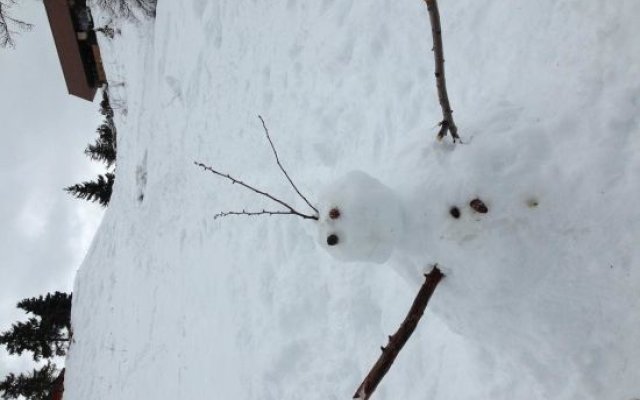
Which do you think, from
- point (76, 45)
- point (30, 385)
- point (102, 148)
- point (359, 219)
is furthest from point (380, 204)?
point (30, 385)

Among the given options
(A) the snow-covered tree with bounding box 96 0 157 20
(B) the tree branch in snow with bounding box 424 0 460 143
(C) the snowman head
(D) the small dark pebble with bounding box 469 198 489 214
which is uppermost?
(A) the snow-covered tree with bounding box 96 0 157 20

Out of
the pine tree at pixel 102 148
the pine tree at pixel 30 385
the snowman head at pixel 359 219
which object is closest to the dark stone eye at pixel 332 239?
the snowman head at pixel 359 219

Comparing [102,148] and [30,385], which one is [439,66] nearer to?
[102,148]

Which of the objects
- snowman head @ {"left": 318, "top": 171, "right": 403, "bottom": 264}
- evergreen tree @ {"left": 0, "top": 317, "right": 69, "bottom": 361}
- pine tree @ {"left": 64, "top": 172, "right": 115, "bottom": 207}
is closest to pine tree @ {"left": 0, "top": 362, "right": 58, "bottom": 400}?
evergreen tree @ {"left": 0, "top": 317, "right": 69, "bottom": 361}

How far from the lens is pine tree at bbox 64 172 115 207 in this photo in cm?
1318

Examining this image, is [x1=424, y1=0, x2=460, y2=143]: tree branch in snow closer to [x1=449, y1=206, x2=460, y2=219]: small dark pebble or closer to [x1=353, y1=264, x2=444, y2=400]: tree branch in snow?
[x1=449, y1=206, x2=460, y2=219]: small dark pebble

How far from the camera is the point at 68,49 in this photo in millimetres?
10844

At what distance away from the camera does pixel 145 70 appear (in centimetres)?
809

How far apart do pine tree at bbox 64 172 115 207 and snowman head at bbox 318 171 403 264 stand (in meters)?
12.6

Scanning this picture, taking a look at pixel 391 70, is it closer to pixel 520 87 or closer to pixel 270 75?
pixel 520 87

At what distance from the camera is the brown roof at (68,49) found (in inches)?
405

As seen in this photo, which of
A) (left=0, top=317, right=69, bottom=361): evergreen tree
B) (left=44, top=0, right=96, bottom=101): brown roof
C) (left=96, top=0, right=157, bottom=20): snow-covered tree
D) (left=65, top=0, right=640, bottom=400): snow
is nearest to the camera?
(left=65, top=0, right=640, bottom=400): snow

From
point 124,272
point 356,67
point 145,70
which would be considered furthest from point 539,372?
point 145,70

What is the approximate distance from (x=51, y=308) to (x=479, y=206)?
45.7 feet
